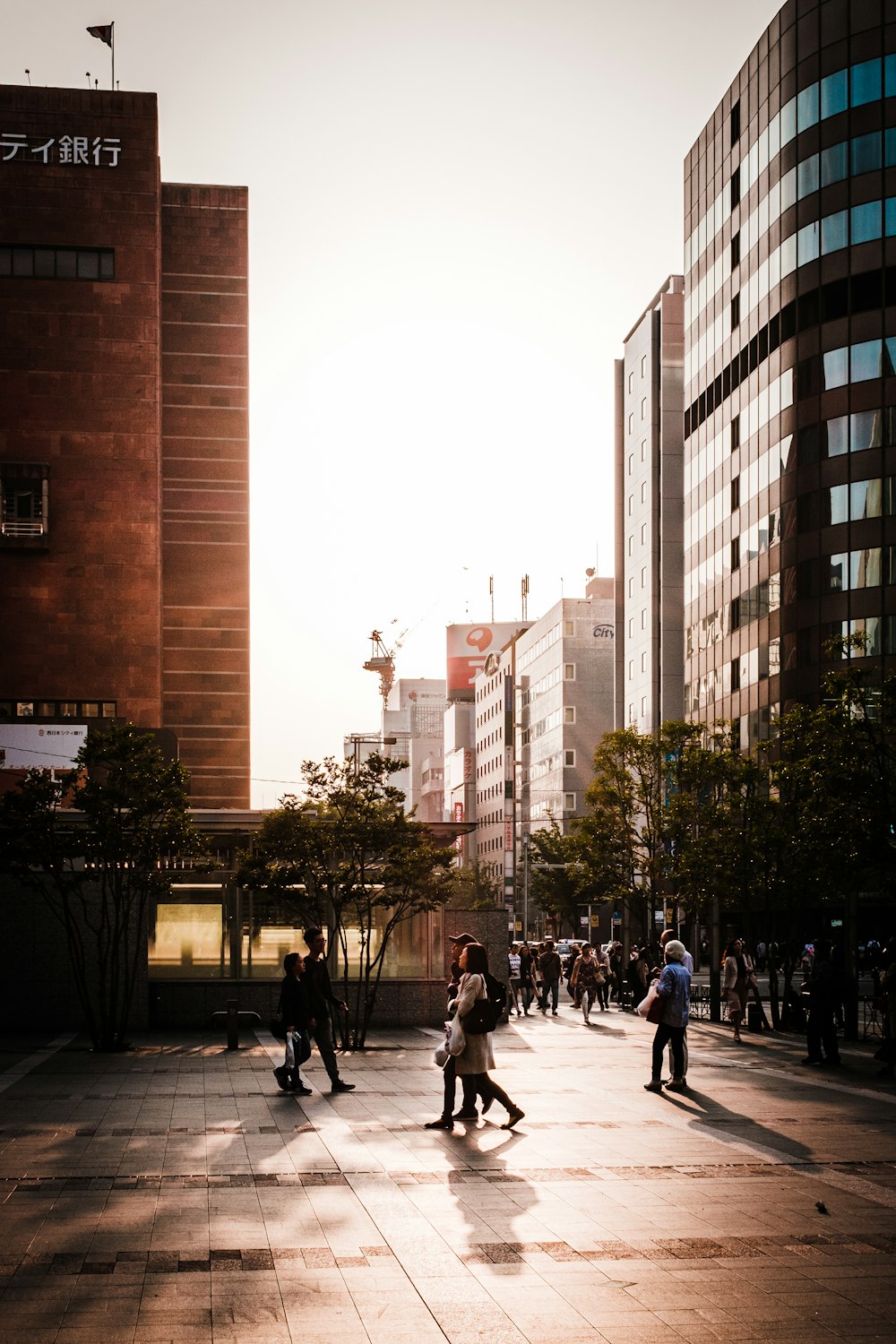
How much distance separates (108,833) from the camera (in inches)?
994

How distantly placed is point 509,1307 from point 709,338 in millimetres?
67170

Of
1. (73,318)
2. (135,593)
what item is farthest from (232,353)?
(135,593)

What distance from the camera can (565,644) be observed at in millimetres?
117312

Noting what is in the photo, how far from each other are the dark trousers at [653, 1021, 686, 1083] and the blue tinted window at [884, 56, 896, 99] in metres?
46.8

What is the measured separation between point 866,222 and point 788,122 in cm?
589

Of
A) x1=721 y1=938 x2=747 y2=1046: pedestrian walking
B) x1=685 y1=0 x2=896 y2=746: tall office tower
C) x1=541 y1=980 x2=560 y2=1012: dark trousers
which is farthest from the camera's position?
x1=685 y1=0 x2=896 y2=746: tall office tower

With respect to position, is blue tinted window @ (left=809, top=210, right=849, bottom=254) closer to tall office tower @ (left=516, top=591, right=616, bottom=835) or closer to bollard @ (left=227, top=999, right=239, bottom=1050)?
bollard @ (left=227, top=999, right=239, bottom=1050)

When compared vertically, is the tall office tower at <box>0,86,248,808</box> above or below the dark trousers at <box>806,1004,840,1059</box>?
above

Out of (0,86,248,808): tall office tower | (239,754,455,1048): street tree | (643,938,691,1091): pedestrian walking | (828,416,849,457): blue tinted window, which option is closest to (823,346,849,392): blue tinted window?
(828,416,849,457): blue tinted window

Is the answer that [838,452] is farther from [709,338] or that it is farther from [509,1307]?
[509,1307]

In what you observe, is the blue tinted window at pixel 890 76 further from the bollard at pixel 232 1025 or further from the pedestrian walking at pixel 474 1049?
the pedestrian walking at pixel 474 1049

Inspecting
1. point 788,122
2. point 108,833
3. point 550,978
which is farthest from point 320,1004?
point 788,122

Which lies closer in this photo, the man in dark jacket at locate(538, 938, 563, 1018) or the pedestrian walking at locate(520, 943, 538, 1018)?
the pedestrian walking at locate(520, 943, 538, 1018)

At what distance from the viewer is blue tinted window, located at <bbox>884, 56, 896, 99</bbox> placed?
56625mm
